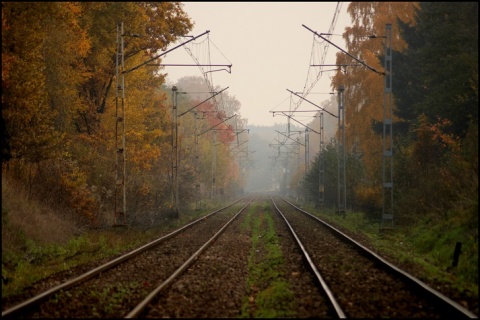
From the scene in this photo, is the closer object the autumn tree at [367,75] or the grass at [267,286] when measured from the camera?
the grass at [267,286]

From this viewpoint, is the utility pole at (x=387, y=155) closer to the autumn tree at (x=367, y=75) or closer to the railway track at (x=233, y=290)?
the autumn tree at (x=367, y=75)

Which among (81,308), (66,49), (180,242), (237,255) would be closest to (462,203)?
(237,255)

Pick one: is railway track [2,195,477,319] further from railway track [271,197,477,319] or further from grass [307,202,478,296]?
grass [307,202,478,296]

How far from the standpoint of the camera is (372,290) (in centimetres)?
1020

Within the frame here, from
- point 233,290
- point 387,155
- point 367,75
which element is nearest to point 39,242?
point 233,290

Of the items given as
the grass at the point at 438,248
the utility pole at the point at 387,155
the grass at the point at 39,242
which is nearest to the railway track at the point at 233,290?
the grass at the point at 438,248

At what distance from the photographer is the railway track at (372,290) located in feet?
27.6

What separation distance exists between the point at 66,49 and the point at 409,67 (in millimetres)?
19536

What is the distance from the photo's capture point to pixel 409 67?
3028 centimetres

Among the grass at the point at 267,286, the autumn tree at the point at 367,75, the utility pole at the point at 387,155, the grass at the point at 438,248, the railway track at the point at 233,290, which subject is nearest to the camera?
the railway track at the point at 233,290

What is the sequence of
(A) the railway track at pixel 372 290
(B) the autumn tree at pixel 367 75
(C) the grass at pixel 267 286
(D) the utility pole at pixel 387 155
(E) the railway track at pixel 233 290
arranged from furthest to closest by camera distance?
(B) the autumn tree at pixel 367 75
(D) the utility pole at pixel 387 155
(C) the grass at pixel 267 286
(E) the railway track at pixel 233 290
(A) the railway track at pixel 372 290

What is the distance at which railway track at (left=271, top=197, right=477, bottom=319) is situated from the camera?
841cm

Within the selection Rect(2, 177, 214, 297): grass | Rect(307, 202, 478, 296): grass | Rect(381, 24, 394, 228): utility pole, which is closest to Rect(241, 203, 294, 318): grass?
Rect(307, 202, 478, 296): grass

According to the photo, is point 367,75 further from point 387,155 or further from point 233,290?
point 233,290
